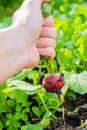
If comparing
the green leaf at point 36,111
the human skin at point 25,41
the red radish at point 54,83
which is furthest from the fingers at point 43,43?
the green leaf at point 36,111

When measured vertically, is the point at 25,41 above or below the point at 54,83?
above

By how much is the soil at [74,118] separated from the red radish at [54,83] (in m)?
0.13

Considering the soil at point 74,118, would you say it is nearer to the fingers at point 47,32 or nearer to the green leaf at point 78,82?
the green leaf at point 78,82

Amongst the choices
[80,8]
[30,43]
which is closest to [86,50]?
[30,43]

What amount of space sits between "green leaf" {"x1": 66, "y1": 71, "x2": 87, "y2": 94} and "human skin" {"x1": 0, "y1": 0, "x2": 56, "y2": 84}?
0.33 ft

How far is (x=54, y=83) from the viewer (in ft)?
4.90

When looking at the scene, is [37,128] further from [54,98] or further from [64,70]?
[64,70]

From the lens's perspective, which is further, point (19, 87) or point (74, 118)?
point (74, 118)

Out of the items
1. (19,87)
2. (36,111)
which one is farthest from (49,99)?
(19,87)

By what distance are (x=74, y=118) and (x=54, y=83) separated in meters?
0.17

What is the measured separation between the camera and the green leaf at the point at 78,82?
58.6 inches

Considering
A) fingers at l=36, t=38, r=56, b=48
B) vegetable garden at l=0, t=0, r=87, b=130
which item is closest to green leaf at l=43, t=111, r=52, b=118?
vegetable garden at l=0, t=0, r=87, b=130

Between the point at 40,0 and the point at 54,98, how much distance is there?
336mm

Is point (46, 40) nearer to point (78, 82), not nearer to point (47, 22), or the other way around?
point (47, 22)
